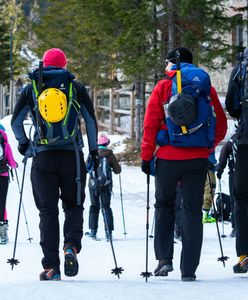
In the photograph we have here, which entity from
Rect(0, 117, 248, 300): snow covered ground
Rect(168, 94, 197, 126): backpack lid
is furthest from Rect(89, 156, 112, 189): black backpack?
Rect(168, 94, 197, 126): backpack lid

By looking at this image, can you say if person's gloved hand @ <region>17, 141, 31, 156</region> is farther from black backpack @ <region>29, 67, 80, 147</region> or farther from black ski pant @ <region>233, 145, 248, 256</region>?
black ski pant @ <region>233, 145, 248, 256</region>

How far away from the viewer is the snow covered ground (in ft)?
20.0

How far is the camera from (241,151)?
753 cm

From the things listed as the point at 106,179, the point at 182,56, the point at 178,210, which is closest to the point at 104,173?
the point at 106,179

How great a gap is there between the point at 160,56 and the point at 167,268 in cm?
1537

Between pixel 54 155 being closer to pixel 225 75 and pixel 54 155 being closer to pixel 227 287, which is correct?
pixel 227 287

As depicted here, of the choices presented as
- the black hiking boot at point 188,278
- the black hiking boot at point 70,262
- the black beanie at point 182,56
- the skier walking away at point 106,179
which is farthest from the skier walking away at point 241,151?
the skier walking away at point 106,179

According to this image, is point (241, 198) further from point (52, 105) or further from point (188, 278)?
point (52, 105)

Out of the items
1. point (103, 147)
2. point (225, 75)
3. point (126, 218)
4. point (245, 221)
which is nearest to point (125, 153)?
point (225, 75)

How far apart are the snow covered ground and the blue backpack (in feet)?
3.84

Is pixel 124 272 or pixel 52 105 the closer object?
pixel 52 105

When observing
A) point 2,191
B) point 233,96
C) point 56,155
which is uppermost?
point 233,96

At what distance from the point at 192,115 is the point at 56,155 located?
1.21m

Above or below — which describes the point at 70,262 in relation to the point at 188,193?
below
